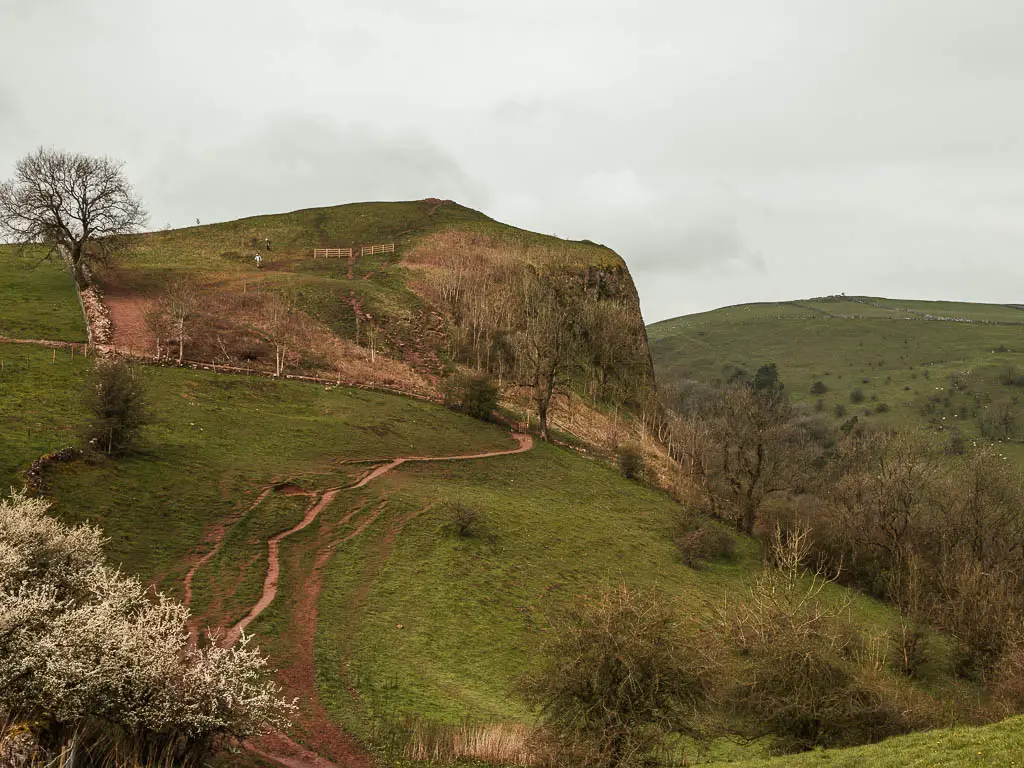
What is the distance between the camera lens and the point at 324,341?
74.6 metres

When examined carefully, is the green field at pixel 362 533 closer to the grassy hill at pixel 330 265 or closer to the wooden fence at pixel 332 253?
the grassy hill at pixel 330 265

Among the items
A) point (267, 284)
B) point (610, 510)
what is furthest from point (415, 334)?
point (610, 510)

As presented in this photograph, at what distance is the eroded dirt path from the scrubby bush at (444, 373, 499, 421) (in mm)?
18821

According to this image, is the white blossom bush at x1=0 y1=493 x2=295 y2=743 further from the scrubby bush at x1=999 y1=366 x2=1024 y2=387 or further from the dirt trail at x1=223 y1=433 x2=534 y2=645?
the scrubby bush at x1=999 y1=366 x2=1024 y2=387

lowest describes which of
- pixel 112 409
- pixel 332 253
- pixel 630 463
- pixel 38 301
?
pixel 630 463

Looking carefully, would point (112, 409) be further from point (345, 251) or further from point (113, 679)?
point (345, 251)

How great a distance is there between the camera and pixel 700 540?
47.2 m

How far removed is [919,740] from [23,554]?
28.5 m

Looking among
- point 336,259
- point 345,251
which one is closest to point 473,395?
point 336,259

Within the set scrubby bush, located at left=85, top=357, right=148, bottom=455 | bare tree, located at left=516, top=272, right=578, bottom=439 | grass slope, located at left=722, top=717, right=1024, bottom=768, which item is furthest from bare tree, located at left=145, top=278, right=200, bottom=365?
Answer: grass slope, located at left=722, top=717, right=1024, bottom=768

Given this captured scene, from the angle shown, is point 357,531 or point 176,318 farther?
point 176,318

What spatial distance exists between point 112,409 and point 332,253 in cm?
8140

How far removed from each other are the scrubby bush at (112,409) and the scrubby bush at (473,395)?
1284 inches

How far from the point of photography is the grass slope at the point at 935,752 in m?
16.8
